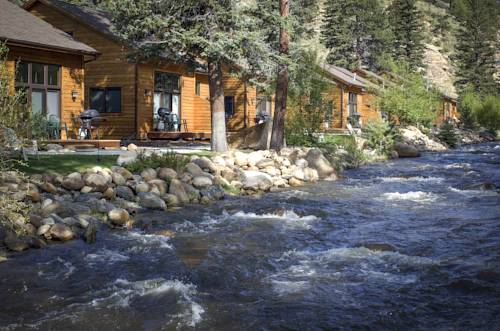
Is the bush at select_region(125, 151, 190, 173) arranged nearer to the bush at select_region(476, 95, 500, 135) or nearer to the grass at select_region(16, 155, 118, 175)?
the grass at select_region(16, 155, 118, 175)

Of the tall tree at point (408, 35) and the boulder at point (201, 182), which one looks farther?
the tall tree at point (408, 35)

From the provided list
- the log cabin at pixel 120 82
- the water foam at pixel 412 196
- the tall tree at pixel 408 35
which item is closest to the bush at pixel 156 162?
the water foam at pixel 412 196

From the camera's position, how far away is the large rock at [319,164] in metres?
18.6

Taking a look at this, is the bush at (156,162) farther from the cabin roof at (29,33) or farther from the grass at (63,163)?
the cabin roof at (29,33)

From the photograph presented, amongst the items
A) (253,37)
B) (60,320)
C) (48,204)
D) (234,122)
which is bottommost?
(60,320)

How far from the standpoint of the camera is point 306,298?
645 cm

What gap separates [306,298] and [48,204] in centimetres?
615

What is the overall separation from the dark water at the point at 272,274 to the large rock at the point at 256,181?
9.90 feet

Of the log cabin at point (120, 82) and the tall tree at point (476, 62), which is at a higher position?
the tall tree at point (476, 62)

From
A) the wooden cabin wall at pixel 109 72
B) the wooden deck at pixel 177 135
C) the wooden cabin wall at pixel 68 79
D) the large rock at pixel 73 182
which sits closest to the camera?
the large rock at pixel 73 182

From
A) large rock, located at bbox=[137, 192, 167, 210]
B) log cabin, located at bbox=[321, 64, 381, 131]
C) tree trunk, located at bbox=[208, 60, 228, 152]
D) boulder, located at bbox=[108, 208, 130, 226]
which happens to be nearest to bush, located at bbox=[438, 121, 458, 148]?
log cabin, located at bbox=[321, 64, 381, 131]

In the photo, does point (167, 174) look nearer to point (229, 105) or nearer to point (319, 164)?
point (319, 164)

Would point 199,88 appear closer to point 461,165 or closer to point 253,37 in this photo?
point 253,37

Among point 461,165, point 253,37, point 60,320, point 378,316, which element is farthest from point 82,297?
point 461,165
